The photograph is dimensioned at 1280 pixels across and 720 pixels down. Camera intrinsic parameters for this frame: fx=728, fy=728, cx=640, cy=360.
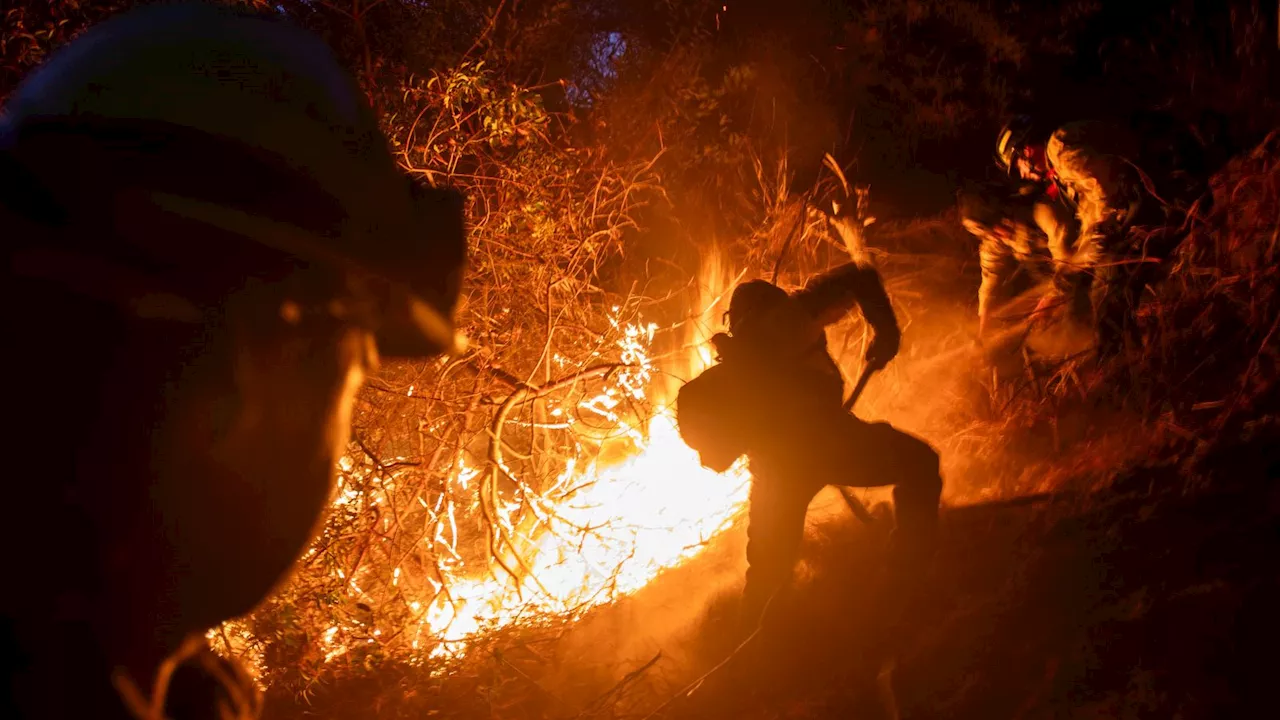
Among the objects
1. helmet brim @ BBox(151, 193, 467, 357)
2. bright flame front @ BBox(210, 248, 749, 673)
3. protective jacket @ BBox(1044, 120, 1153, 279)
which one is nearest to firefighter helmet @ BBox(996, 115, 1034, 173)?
protective jacket @ BBox(1044, 120, 1153, 279)

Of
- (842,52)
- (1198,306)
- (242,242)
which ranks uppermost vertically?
(842,52)

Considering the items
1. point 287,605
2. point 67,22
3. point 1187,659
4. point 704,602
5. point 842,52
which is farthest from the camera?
point 842,52

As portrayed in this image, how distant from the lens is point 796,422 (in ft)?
11.2

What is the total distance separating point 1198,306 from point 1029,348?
1.07 m

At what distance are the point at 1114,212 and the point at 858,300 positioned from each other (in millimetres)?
2677

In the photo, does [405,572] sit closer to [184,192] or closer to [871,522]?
[871,522]

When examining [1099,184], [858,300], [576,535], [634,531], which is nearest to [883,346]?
[858,300]

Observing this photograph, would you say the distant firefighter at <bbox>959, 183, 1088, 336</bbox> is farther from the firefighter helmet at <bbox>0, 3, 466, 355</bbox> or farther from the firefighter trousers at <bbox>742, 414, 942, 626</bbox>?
the firefighter helmet at <bbox>0, 3, 466, 355</bbox>

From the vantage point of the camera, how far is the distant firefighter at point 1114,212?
495 cm

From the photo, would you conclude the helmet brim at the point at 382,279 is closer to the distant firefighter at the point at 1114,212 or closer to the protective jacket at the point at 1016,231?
the distant firefighter at the point at 1114,212

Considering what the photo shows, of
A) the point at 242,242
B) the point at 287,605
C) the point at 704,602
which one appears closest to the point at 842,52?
the point at 704,602

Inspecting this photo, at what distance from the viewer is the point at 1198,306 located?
4.89 m

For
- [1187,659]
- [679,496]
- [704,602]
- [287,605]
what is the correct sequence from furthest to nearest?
[679,496]
[704,602]
[287,605]
[1187,659]

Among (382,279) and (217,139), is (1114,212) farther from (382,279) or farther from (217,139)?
(217,139)
